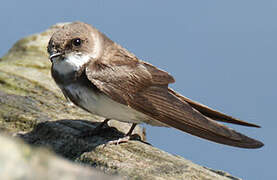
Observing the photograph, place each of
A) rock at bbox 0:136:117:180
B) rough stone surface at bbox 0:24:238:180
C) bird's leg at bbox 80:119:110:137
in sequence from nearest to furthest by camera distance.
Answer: rock at bbox 0:136:117:180
rough stone surface at bbox 0:24:238:180
bird's leg at bbox 80:119:110:137

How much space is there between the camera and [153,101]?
3465 millimetres

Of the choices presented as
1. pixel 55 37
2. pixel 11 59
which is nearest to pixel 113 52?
pixel 55 37

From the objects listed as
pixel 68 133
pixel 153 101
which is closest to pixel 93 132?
A: pixel 68 133

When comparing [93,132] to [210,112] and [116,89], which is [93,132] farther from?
[210,112]

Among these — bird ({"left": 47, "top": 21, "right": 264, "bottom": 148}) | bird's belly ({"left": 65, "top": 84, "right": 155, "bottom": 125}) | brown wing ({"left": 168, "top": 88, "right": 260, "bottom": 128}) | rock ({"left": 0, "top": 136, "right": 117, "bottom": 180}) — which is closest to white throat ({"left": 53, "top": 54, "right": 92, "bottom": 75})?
bird ({"left": 47, "top": 21, "right": 264, "bottom": 148})

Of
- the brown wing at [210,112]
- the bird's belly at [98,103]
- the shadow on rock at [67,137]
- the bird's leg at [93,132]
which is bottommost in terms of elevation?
the shadow on rock at [67,137]

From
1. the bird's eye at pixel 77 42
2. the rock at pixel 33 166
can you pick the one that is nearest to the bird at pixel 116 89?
the bird's eye at pixel 77 42

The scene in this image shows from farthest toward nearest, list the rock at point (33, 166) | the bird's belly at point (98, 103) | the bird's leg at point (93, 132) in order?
the bird's leg at point (93, 132) < the bird's belly at point (98, 103) < the rock at point (33, 166)

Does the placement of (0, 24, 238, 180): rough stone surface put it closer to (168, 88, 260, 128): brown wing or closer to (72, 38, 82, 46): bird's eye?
(168, 88, 260, 128): brown wing

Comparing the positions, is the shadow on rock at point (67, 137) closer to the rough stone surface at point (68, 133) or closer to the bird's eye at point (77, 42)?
A: the rough stone surface at point (68, 133)

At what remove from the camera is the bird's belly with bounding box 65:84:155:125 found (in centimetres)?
331

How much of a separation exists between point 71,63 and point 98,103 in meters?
0.38

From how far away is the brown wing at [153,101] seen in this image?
3.35 meters

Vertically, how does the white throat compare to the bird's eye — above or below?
below
